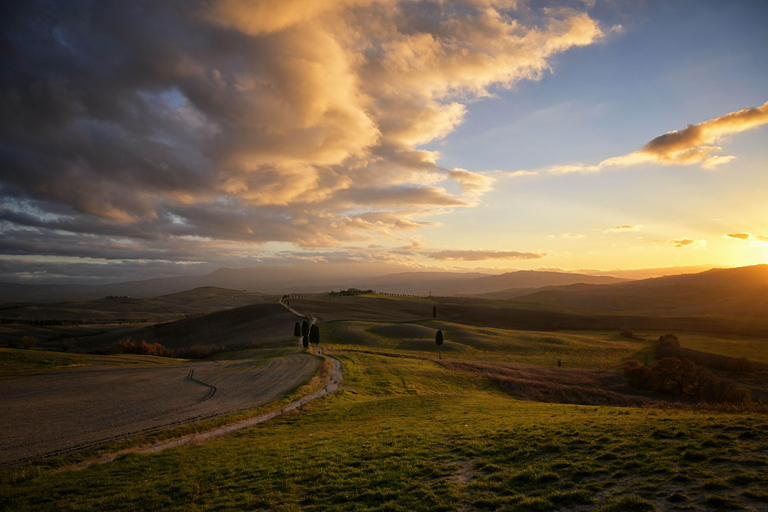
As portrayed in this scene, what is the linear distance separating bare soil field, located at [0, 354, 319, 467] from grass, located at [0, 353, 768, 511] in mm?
6187

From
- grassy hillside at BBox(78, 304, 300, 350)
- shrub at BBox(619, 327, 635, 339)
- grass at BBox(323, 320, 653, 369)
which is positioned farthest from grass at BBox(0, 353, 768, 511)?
shrub at BBox(619, 327, 635, 339)

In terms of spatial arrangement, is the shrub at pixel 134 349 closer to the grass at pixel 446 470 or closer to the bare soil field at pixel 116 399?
the bare soil field at pixel 116 399

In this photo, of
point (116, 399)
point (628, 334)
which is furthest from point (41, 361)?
point (628, 334)

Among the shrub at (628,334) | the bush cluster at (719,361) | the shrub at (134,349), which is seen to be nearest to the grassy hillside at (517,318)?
the shrub at (628,334)

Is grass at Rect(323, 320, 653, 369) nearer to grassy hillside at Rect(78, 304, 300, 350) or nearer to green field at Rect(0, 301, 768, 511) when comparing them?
grassy hillside at Rect(78, 304, 300, 350)

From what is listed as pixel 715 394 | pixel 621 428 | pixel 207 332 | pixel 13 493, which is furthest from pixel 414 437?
pixel 207 332

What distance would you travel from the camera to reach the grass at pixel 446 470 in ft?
35.7

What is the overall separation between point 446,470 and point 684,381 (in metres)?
43.4

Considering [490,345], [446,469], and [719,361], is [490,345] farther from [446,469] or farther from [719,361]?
[446,469]

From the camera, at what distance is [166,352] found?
236ft

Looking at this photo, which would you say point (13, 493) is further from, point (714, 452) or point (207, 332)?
point (207, 332)

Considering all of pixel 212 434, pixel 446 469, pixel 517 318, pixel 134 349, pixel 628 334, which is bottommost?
pixel 628 334

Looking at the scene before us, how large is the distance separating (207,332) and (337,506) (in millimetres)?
95853

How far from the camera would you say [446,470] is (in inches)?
555
